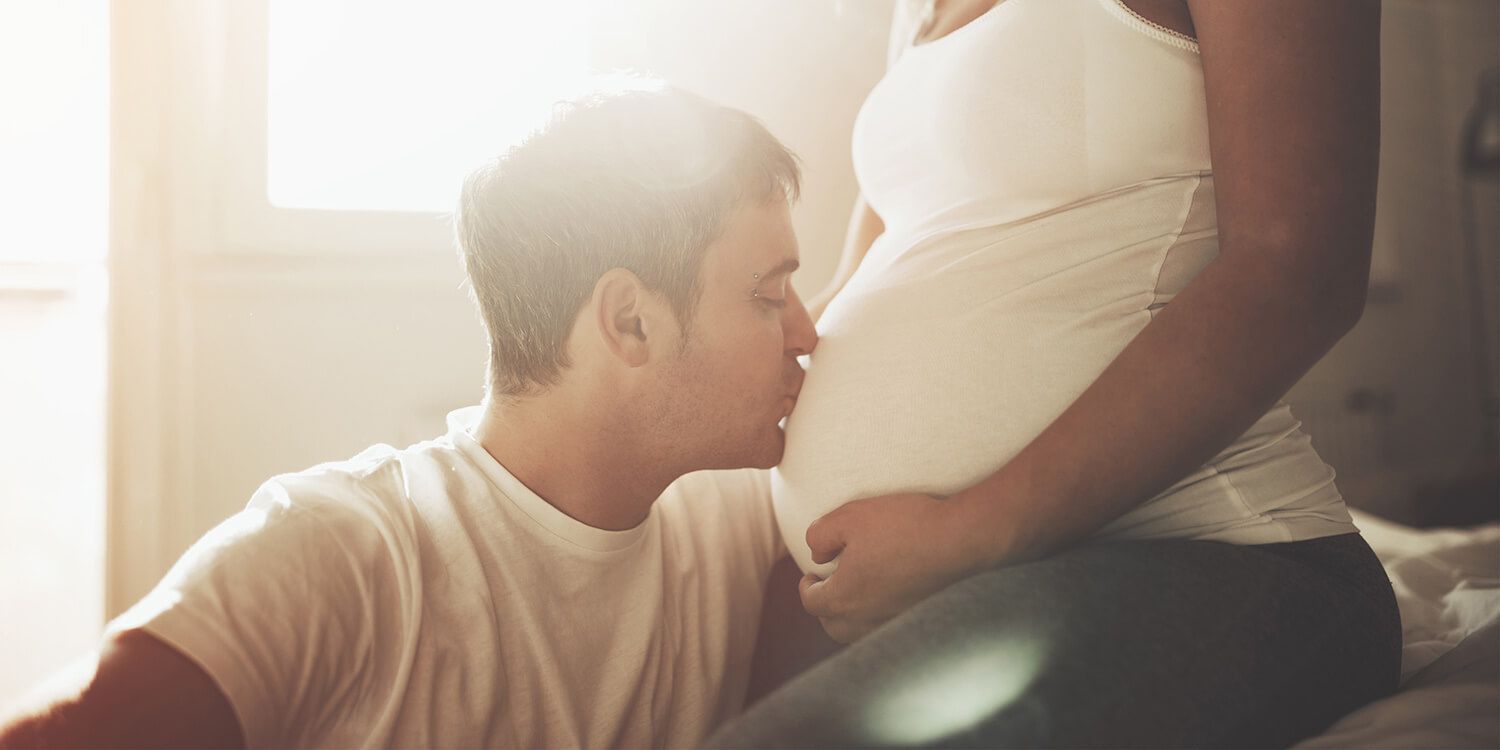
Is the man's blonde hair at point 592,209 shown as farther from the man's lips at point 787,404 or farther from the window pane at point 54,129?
the window pane at point 54,129

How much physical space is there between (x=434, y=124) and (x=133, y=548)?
0.70 meters

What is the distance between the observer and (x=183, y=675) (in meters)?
0.54

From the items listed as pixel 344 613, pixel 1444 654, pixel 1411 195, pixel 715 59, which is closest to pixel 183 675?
pixel 344 613

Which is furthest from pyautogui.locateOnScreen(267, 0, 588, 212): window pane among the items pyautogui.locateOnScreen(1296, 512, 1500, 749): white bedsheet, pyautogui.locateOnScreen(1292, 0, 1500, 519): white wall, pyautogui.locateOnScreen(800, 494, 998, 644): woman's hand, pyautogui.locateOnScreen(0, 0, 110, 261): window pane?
pyautogui.locateOnScreen(1292, 0, 1500, 519): white wall

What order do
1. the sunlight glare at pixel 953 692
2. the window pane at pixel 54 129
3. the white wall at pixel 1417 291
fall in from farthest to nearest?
the white wall at pixel 1417 291, the window pane at pixel 54 129, the sunlight glare at pixel 953 692

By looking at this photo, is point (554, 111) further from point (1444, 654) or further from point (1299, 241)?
point (1444, 654)

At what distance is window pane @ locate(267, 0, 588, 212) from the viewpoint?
1298 mm

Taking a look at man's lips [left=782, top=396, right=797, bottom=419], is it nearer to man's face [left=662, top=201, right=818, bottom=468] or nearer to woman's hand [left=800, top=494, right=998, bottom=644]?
man's face [left=662, top=201, right=818, bottom=468]

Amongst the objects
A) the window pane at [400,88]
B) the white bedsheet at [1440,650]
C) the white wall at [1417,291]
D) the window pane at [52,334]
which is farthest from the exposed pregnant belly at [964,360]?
the white wall at [1417,291]

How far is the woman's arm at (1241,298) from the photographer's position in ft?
1.97

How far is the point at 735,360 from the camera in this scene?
792 mm

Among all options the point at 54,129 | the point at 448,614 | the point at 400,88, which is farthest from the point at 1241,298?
the point at 54,129

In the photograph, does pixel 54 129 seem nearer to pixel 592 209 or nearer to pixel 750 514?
pixel 592 209

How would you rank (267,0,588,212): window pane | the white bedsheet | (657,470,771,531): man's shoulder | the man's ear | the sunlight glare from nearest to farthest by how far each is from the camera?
the sunlight glare
the white bedsheet
the man's ear
(657,470,771,531): man's shoulder
(267,0,588,212): window pane
